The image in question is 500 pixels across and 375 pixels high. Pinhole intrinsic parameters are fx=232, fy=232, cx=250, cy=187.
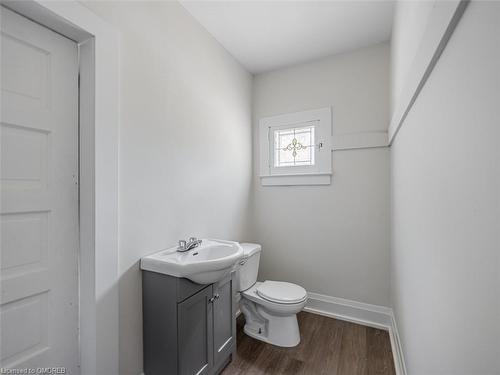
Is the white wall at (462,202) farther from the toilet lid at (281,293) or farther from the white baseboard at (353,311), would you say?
the white baseboard at (353,311)

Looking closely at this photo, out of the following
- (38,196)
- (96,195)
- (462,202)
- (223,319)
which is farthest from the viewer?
(223,319)

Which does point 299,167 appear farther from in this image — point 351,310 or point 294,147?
point 351,310

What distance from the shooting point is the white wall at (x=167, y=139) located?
1302mm

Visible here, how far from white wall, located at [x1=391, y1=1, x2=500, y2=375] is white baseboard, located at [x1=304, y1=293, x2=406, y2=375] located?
1.28m

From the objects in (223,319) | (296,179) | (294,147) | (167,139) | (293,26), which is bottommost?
(223,319)

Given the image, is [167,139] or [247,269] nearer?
[167,139]

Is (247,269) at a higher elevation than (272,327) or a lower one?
higher

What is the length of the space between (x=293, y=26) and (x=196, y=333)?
2338mm

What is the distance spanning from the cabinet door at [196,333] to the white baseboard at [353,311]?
1.24m

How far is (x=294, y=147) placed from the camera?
2477 mm

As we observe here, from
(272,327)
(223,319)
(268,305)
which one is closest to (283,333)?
(272,327)

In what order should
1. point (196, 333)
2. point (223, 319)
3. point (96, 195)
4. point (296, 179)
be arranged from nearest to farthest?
point (96, 195) → point (196, 333) → point (223, 319) → point (296, 179)

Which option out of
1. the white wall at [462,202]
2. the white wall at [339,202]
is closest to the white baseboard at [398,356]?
the white wall at [339,202]

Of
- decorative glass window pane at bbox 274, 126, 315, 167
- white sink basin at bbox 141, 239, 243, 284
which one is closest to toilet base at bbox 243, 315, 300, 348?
white sink basin at bbox 141, 239, 243, 284
